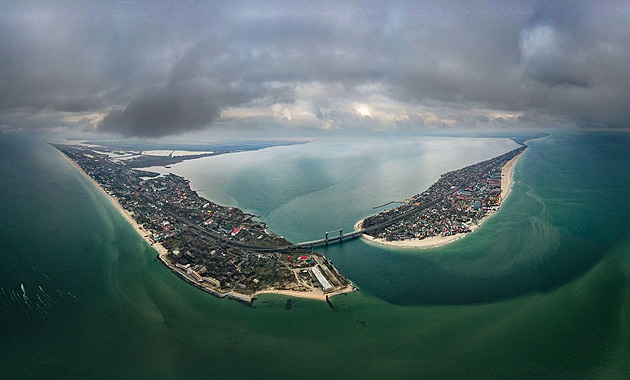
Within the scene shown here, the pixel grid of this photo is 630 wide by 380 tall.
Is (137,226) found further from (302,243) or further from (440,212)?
(440,212)

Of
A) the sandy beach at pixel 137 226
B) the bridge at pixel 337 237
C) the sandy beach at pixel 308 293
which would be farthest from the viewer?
the bridge at pixel 337 237

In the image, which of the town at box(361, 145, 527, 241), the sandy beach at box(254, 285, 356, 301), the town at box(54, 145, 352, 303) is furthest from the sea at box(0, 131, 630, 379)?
the town at box(361, 145, 527, 241)

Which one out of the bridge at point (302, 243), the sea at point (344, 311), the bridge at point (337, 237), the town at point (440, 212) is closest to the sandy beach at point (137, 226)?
the sea at point (344, 311)

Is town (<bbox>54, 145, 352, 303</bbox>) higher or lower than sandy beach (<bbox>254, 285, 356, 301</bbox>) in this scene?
higher

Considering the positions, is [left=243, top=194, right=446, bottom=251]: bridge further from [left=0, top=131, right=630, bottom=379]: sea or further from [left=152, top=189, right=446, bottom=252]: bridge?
[left=0, top=131, right=630, bottom=379]: sea

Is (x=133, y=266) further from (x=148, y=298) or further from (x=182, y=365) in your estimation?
(x=182, y=365)

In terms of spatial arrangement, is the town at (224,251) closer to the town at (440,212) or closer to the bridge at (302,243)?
the bridge at (302,243)
